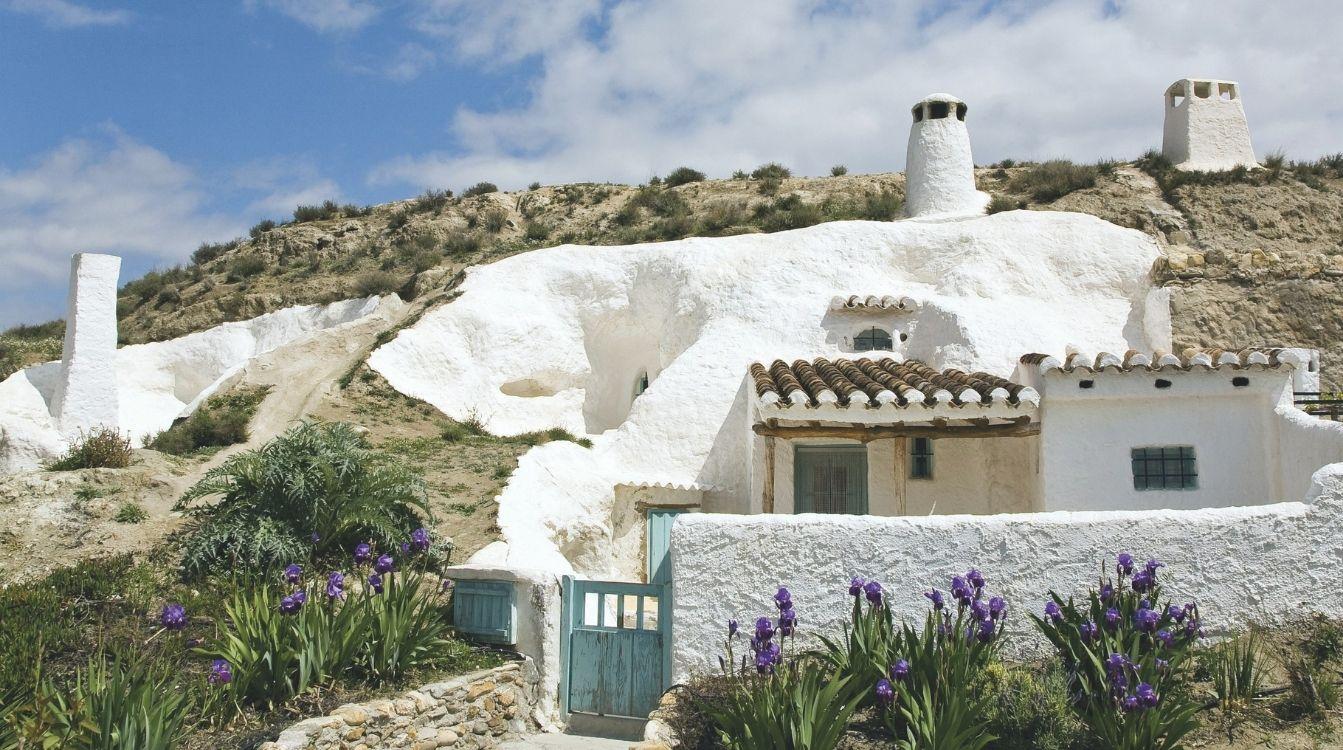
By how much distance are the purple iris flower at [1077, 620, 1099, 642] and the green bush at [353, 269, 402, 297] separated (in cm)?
2149

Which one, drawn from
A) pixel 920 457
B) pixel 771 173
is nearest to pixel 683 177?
pixel 771 173

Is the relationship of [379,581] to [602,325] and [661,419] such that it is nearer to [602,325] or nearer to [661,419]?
[661,419]

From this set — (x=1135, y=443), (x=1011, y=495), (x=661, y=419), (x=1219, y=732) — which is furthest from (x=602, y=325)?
(x=1219, y=732)

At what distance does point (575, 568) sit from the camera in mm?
15070

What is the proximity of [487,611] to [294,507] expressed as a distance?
272cm

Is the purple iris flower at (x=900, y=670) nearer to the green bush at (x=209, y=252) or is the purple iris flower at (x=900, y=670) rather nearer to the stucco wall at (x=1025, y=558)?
the stucco wall at (x=1025, y=558)

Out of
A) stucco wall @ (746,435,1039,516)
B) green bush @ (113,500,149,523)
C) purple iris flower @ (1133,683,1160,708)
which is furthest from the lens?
stucco wall @ (746,435,1039,516)

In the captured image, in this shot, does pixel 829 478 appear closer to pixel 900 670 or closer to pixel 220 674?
pixel 900 670

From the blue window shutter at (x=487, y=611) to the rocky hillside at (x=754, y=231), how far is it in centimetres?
1246

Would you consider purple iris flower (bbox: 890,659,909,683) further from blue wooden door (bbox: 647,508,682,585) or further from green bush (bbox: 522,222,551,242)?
green bush (bbox: 522,222,551,242)

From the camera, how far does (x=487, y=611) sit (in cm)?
1037

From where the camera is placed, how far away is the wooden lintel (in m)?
13.8

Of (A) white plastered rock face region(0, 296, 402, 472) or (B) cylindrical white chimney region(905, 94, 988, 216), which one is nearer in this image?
(A) white plastered rock face region(0, 296, 402, 472)

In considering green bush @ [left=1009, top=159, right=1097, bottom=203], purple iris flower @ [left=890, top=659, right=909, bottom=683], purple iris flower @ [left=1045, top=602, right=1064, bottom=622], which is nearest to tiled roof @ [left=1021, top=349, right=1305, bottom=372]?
purple iris flower @ [left=1045, top=602, right=1064, bottom=622]
